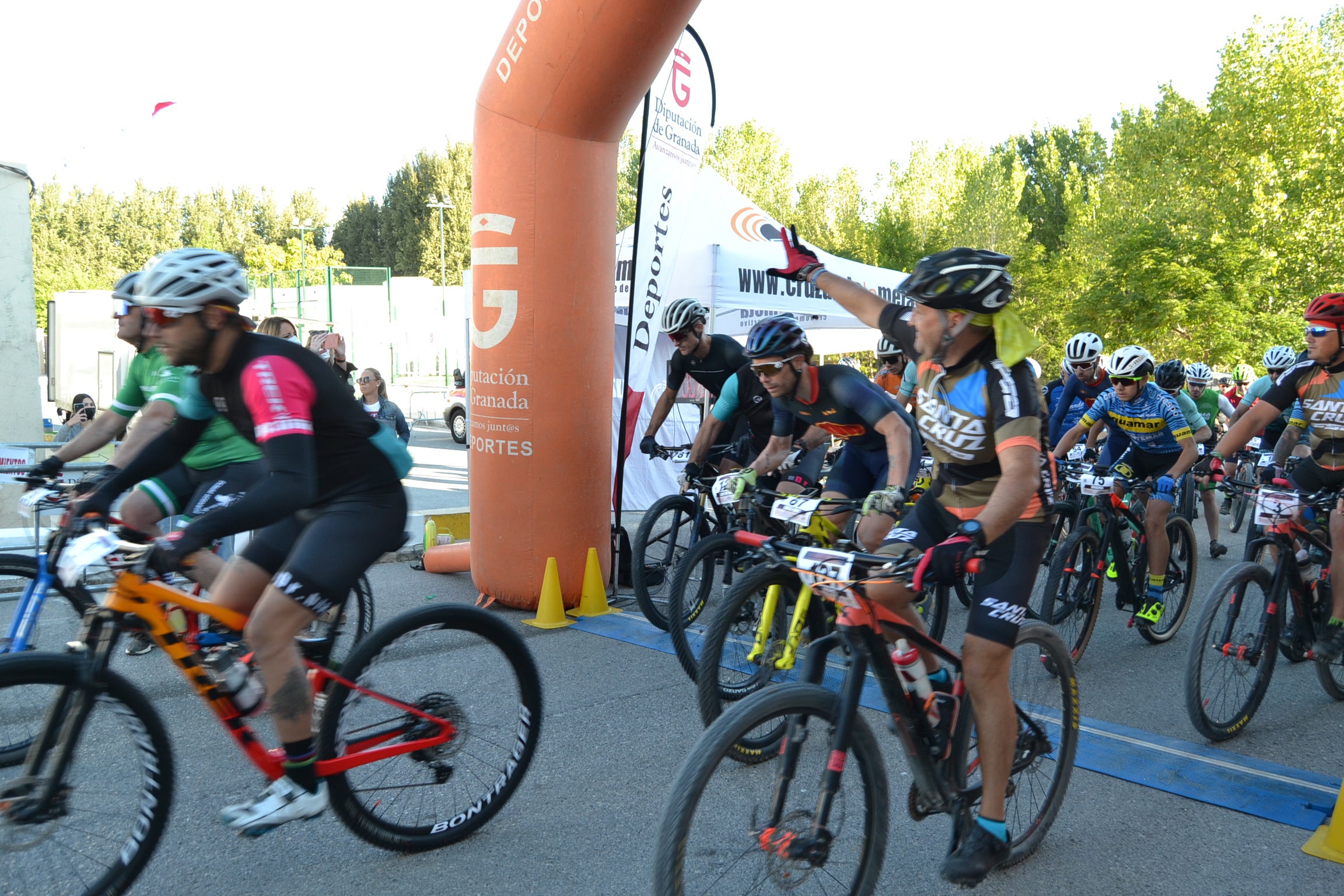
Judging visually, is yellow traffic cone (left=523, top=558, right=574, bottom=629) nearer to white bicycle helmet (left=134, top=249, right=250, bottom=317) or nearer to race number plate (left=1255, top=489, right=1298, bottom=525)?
white bicycle helmet (left=134, top=249, right=250, bottom=317)

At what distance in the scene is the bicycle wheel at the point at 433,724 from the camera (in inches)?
130

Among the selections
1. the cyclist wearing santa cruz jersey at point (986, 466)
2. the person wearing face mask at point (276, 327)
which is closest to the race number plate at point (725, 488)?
the cyclist wearing santa cruz jersey at point (986, 466)

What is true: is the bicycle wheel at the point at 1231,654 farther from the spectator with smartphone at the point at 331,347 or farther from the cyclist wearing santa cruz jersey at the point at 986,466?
the spectator with smartphone at the point at 331,347

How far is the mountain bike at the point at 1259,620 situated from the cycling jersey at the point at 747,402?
9.69 feet

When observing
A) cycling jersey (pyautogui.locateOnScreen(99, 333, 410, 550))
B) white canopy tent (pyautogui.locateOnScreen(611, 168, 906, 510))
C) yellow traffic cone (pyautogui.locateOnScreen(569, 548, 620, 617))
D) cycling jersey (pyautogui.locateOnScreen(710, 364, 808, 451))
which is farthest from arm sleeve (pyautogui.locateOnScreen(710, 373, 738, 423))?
white canopy tent (pyautogui.locateOnScreen(611, 168, 906, 510))

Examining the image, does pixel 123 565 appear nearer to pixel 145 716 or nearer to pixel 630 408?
pixel 145 716

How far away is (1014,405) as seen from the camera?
10.2 feet

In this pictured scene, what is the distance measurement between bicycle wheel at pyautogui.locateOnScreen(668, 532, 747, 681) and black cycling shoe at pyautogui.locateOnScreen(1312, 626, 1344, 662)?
3.16 meters

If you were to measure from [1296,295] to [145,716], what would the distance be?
102 feet

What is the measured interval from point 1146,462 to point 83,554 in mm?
7157

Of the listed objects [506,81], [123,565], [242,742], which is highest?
[506,81]

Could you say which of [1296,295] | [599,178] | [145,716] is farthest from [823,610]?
[1296,295]

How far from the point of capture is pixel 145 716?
294cm

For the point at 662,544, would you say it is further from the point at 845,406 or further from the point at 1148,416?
the point at 1148,416
